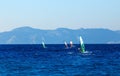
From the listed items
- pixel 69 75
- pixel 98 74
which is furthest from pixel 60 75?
pixel 98 74

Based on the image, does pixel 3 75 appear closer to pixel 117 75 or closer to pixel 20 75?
pixel 20 75

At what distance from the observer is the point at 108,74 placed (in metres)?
66.9

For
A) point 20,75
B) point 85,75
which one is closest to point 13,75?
point 20,75

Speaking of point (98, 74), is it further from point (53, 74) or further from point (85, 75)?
point (53, 74)

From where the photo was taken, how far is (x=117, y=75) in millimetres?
64375

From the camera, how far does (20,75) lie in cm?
6594

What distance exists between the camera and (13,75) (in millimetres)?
65938

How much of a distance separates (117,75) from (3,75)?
54.1ft

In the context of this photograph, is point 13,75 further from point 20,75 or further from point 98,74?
point 98,74

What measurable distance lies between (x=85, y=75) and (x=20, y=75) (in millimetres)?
9487

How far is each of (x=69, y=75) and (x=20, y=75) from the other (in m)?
7.17

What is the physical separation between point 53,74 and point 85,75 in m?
5.43

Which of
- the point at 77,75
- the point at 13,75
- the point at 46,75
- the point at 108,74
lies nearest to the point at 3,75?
the point at 13,75

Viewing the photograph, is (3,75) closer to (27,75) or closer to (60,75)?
(27,75)
